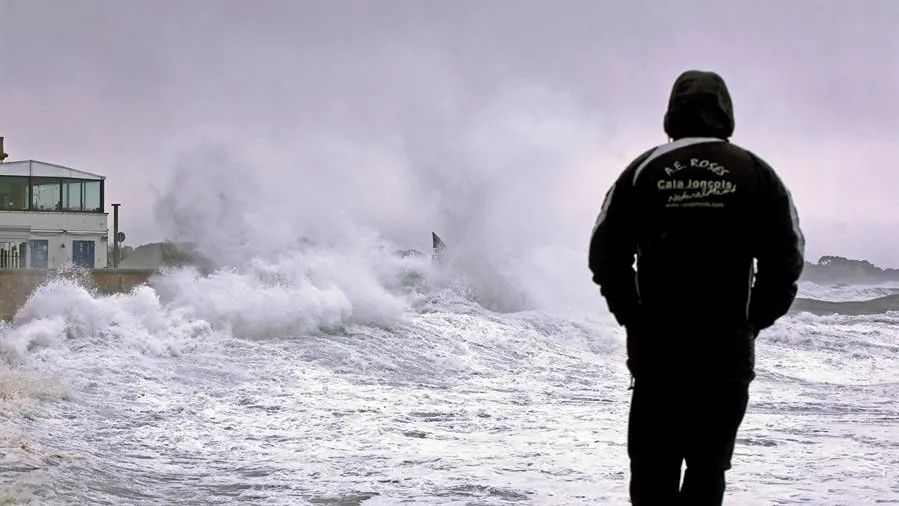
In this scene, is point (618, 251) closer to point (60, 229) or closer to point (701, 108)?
point (701, 108)

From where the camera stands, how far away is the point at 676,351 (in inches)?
108

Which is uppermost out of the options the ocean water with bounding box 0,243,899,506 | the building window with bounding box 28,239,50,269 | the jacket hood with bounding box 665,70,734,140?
the building window with bounding box 28,239,50,269

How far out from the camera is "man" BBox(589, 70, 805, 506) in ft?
8.95

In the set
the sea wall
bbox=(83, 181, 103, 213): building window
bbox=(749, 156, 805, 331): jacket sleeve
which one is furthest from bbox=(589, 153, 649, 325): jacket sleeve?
bbox=(83, 181, 103, 213): building window

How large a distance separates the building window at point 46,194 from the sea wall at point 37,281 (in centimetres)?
1010

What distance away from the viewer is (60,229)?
2639cm

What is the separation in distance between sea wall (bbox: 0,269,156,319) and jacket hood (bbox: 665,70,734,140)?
13.1 metres

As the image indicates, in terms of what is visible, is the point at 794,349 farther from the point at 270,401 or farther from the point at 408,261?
the point at 270,401

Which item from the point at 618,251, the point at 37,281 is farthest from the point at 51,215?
the point at 618,251

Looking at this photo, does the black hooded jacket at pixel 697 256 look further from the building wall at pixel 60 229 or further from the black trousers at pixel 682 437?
the building wall at pixel 60 229

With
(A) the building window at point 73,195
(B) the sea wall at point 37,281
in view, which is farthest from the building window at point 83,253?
Answer: (B) the sea wall at point 37,281

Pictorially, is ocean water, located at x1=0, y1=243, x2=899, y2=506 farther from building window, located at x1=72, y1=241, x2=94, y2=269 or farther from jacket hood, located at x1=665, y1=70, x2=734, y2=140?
building window, located at x1=72, y1=241, x2=94, y2=269

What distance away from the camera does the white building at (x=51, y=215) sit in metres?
25.5

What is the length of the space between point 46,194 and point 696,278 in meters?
26.7
